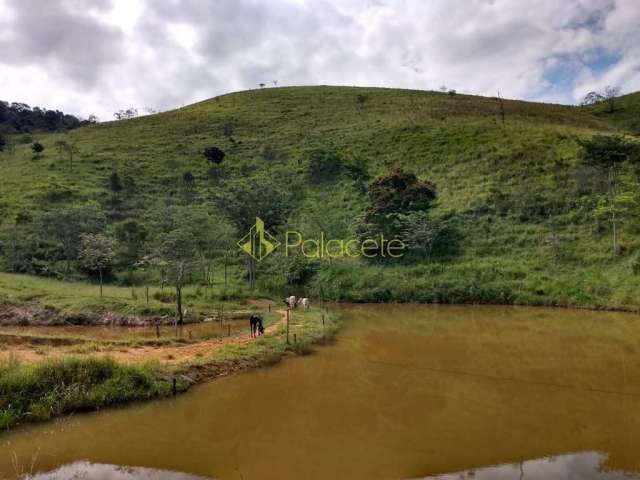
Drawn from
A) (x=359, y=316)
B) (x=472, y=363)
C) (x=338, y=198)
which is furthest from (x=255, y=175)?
(x=472, y=363)

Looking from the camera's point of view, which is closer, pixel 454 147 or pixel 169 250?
pixel 169 250

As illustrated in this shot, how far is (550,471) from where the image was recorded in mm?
7242

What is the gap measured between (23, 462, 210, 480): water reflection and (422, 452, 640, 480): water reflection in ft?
12.9

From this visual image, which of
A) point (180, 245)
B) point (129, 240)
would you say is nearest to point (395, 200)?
point (180, 245)

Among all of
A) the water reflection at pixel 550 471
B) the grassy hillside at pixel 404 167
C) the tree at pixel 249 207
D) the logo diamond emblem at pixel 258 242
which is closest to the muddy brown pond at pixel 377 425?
the water reflection at pixel 550 471

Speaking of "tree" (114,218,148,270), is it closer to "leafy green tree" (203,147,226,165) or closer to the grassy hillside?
the grassy hillside

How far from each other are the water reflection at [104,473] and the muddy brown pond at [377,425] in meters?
0.02

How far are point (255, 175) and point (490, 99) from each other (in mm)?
36300

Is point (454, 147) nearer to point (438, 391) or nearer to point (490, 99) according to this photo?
point (490, 99)

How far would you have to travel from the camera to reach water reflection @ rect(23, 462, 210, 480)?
714cm

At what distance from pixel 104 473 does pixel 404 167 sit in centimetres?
3680

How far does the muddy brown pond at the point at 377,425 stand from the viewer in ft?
24.3

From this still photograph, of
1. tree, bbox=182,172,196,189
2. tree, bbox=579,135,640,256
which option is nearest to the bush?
tree, bbox=182,172,196,189

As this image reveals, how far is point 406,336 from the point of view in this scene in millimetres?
17344
